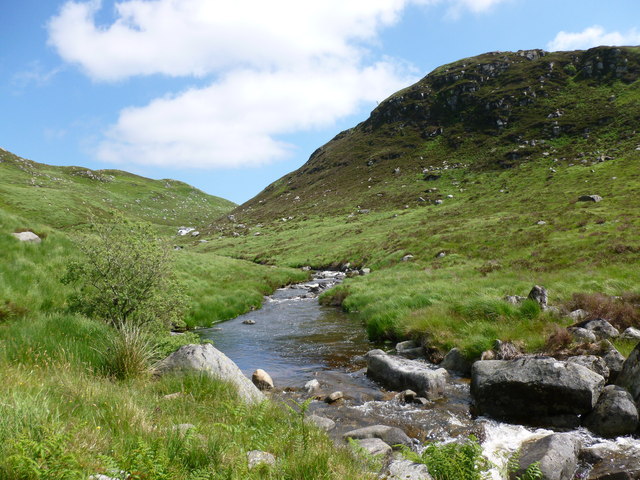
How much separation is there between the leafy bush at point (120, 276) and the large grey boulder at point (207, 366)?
15.1 feet

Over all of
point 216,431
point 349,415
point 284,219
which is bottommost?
point 349,415

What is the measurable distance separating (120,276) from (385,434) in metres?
10.8

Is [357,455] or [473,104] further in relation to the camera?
[473,104]

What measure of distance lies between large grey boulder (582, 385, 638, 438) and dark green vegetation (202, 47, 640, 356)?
163 inches

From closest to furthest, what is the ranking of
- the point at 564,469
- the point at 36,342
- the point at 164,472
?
1. the point at 164,472
2. the point at 564,469
3. the point at 36,342

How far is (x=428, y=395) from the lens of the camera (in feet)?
37.9

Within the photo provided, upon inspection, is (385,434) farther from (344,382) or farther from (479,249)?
(479,249)

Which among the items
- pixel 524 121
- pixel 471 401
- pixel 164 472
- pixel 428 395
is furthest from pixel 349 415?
pixel 524 121

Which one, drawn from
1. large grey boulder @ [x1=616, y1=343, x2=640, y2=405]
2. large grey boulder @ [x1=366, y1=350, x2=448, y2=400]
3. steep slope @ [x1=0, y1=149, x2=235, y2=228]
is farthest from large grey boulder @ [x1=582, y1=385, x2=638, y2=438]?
steep slope @ [x1=0, y1=149, x2=235, y2=228]

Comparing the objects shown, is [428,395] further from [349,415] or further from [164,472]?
[164,472]

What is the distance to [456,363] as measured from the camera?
14.0 metres

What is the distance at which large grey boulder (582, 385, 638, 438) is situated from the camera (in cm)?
857

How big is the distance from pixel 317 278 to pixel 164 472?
4345 centimetres

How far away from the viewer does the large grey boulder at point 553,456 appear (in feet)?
23.1
